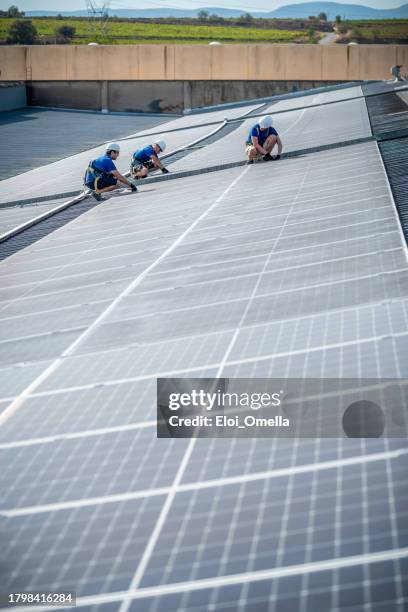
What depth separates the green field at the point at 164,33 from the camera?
129500mm

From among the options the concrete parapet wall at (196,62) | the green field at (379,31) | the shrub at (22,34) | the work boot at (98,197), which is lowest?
the work boot at (98,197)

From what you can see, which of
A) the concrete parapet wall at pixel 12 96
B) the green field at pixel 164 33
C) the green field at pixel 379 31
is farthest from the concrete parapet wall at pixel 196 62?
the green field at pixel 379 31

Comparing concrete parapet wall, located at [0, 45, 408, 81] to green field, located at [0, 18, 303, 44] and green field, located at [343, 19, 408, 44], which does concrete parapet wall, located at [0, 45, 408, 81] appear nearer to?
green field, located at [0, 18, 303, 44]

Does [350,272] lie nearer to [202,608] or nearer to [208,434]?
[208,434]

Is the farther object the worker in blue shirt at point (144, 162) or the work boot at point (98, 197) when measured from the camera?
the worker in blue shirt at point (144, 162)

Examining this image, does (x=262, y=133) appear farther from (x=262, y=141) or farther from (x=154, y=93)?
(x=154, y=93)

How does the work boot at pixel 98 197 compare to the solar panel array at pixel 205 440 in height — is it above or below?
above

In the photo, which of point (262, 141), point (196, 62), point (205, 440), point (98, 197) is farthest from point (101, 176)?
point (196, 62)

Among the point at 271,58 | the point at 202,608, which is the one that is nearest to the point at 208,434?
the point at 202,608

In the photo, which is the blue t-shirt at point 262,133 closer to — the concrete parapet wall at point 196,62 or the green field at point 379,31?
the concrete parapet wall at point 196,62

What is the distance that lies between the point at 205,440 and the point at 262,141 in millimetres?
14008

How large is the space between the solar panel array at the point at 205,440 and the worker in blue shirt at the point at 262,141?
6439 millimetres

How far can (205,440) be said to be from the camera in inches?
217

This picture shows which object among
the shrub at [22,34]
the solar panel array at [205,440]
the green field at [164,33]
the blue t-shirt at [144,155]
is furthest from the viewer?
the green field at [164,33]
